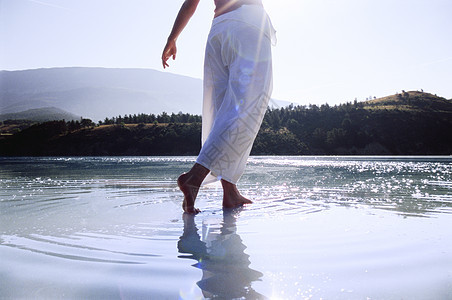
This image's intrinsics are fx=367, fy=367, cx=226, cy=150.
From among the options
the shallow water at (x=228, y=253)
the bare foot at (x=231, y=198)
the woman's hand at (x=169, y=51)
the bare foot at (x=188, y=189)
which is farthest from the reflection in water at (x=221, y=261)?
the woman's hand at (x=169, y=51)

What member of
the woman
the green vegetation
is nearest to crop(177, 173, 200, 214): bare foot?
the woman

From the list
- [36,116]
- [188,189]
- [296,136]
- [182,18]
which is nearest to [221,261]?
[188,189]

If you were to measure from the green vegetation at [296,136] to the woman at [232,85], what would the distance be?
102 feet

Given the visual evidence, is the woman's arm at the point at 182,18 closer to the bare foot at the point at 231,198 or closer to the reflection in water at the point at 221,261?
the bare foot at the point at 231,198

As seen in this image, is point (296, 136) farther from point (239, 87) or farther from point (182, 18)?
point (239, 87)

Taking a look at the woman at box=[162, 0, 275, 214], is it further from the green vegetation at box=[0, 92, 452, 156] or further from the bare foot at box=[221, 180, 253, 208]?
the green vegetation at box=[0, 92, 452, 156]

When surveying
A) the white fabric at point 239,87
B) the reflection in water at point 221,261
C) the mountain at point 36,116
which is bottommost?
the reflection in water at point 221,261

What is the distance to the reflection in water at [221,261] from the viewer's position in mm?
934

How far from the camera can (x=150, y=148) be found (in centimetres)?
3762

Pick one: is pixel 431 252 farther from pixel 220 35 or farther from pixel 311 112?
pixel 311 112

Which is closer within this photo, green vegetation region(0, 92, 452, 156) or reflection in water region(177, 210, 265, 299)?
reflection in water region(177, 210, 265, 299)

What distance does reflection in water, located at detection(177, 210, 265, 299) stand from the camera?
93 centimetres

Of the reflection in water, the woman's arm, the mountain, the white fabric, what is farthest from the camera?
the mountain

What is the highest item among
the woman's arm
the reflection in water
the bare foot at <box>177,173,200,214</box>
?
the woman's arm
